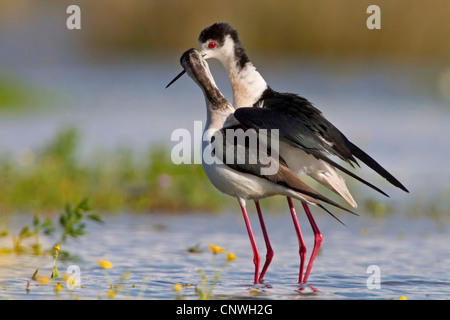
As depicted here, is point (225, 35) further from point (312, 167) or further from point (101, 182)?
point (101, 182)

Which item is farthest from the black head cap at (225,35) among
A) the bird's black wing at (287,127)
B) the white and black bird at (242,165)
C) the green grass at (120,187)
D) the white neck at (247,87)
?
the green grass at (120,187)

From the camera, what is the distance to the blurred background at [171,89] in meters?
8.78

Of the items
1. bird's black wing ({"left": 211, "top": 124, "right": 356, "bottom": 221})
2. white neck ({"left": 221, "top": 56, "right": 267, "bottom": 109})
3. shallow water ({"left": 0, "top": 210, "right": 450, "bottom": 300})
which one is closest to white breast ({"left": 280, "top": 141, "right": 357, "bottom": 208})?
bird's black wing ({"left": 211, "top": 124, "right": 356, "bottom": 221})

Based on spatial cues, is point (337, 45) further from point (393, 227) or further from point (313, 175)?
point (313, 175)

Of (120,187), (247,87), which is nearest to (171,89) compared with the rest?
(120,187)

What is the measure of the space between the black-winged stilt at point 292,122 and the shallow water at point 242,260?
46cm

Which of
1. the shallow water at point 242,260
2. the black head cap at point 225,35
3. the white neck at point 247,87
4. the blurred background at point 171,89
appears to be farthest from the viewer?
the blurred background at point 171,89

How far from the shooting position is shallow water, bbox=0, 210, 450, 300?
5398 mm

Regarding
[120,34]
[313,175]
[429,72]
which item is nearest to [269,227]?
[313,175]

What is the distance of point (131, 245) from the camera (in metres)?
7.09

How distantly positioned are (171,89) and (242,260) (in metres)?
10.3

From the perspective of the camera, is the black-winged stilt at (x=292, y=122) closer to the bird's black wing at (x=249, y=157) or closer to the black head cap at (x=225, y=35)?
the black head cap at (x=225, y=35)

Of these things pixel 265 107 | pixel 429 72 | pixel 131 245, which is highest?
pixel 429 72

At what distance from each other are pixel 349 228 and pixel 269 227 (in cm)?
81
